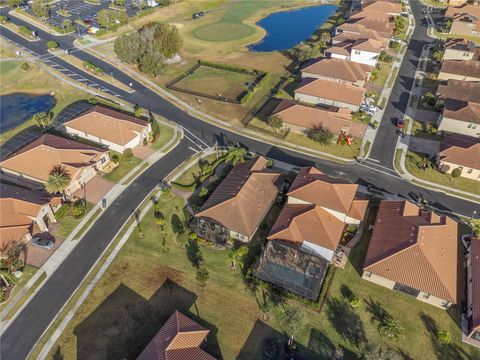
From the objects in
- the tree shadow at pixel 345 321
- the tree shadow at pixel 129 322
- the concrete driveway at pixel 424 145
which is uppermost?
the concrete driveway at pixel 424 145

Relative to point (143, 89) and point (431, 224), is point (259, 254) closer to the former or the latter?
point (431, 224)

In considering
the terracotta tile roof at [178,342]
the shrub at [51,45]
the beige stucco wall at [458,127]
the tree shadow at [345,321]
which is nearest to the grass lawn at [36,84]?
the shrub at [51,45]

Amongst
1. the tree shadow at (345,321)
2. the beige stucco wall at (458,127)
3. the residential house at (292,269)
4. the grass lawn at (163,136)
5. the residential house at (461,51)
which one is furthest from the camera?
the residential house at (461,51)

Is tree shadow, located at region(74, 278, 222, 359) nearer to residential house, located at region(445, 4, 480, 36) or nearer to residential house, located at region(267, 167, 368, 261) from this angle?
residential house, located at region(267, 167, 368, 261)

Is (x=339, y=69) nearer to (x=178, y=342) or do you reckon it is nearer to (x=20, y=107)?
(x=178, y=342)

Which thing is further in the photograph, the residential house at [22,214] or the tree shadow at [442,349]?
the residential house at [22,214]

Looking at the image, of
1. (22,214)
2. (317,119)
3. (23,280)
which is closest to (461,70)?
(317,119)

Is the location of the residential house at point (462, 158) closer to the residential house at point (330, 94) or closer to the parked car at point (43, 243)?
the residential house at point (330, 94)
